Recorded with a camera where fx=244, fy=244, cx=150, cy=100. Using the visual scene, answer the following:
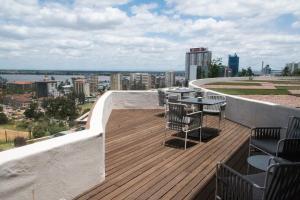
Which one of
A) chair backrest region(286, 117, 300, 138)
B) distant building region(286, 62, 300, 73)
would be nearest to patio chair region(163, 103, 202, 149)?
chair backrest region(286, 117, 300, 138)

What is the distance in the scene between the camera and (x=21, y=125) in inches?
2125

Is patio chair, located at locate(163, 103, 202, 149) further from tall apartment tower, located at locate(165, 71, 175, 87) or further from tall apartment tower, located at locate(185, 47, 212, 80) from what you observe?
tall apartment tower, located at locate(185, 47, 212, 80)

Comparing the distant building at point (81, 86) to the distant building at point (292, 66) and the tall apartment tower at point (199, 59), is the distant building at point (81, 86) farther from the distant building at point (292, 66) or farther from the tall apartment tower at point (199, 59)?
the distant building at point (292, 66)

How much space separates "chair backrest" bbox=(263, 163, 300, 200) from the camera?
179 cm

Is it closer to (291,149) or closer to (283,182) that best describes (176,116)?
(291,149)

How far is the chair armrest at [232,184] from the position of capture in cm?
190

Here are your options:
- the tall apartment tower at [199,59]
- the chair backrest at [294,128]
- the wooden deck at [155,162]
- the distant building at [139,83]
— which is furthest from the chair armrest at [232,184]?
the tall apartment tower at [199,59]

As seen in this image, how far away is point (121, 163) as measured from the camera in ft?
12.3

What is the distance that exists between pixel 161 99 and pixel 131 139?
2.74m

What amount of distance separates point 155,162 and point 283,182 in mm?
2219

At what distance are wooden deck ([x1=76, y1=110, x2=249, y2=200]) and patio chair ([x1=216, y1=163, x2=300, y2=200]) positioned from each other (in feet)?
2.77

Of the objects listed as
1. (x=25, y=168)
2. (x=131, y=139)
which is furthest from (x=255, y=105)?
(x=25, y=168)

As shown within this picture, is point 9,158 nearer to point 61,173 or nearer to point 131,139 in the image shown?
point 61,173

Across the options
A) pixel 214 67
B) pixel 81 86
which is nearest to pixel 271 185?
pixel 214 67
